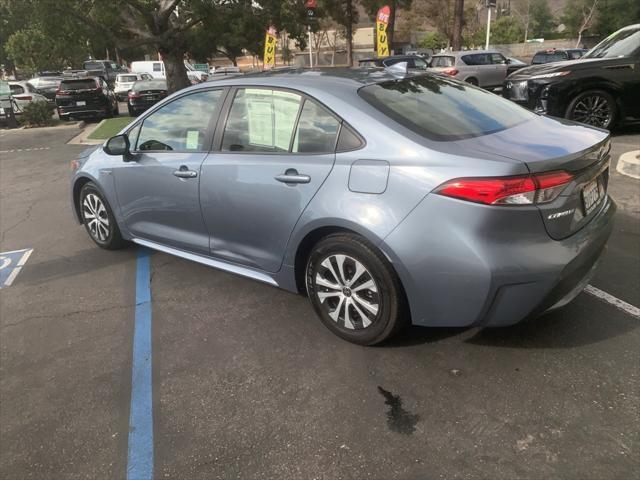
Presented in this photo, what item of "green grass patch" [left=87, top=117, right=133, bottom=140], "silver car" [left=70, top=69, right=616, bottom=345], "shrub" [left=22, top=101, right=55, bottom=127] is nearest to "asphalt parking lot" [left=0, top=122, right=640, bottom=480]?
"silver car" [left=70, top=69, right=616, bottom=345]

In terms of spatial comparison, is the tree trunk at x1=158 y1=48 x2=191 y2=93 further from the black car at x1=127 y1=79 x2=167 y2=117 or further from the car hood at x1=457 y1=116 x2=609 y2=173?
the car hood at x1=457 y1=116 x2=609 y2=173

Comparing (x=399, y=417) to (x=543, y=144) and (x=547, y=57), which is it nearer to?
(x=543, y=144)

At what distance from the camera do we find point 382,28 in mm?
22578

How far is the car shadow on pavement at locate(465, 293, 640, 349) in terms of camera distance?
322cm

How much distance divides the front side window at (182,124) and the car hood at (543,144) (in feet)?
6.20

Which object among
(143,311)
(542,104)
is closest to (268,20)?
(542,104)

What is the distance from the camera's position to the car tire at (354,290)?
9.77ft

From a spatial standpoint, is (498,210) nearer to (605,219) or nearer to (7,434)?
(605,219)

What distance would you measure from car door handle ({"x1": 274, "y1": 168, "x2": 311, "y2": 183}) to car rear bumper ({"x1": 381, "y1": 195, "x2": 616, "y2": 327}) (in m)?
0.66

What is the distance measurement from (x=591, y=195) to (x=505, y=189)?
761 millimetres

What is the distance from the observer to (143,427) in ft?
9.00

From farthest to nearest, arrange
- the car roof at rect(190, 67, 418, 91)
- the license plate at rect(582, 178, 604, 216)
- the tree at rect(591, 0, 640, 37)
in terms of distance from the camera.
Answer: the tree at rect(591, 0, 640, 37) → the car roof at rect(190, 67, 418, 91) → the license plate at rect(582, 178, 604, 216)

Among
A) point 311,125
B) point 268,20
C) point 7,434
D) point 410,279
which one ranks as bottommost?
point 7,434

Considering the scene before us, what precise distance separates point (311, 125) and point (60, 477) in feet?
7.48
